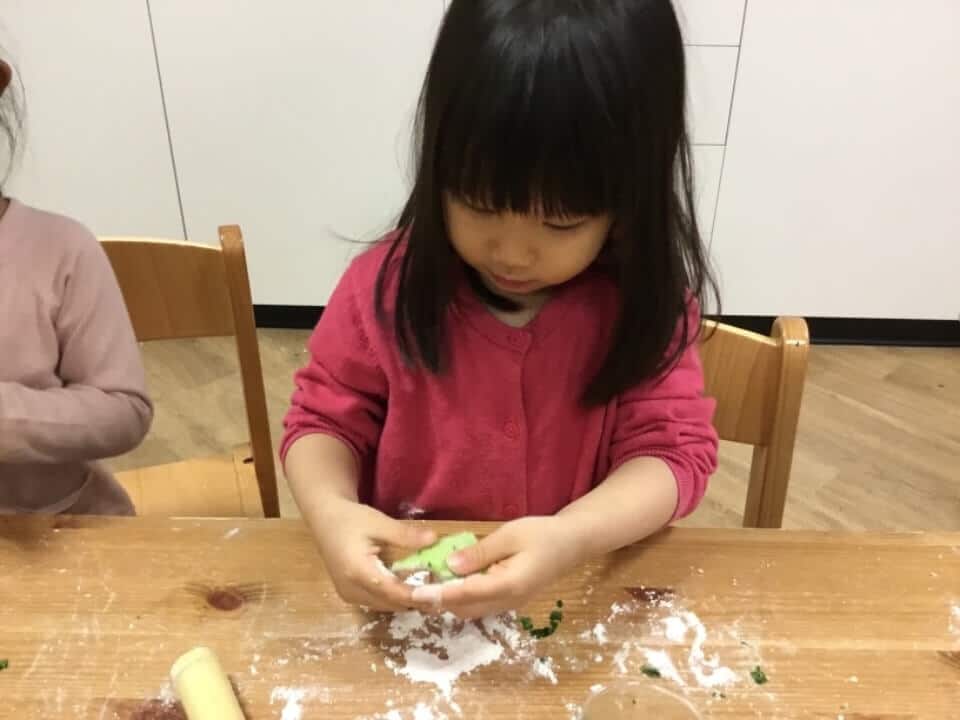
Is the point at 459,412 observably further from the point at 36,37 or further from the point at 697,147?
the point at 36,37

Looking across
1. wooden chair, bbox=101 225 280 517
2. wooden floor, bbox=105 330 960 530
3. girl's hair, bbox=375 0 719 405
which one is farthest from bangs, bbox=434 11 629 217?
wooden floor, bbox=105 330 960 530

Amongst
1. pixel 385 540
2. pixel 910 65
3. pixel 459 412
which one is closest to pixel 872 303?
A: pixel 910 65

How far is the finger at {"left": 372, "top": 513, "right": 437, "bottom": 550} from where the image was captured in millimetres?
670

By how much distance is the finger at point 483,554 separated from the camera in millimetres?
646

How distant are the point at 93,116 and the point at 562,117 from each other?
192 cm

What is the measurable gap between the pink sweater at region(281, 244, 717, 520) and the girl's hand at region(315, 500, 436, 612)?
0.16m

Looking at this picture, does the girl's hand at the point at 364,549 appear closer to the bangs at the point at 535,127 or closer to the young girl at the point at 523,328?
the young girl at the point at 523,328

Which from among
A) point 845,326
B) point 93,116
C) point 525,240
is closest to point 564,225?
point 525,240

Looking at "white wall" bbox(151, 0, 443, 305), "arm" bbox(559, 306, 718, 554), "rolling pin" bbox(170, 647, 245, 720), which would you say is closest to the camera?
"rolling pin" bbox(170, 647, 245, 720)

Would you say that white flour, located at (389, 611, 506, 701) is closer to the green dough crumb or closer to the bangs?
the green dough crumb

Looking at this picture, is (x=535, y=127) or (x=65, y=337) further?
(x=65, y=337)

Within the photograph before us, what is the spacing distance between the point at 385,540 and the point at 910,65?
198cm

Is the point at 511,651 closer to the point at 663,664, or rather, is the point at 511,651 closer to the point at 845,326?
the point at 663,664

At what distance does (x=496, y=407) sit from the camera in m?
0.86
